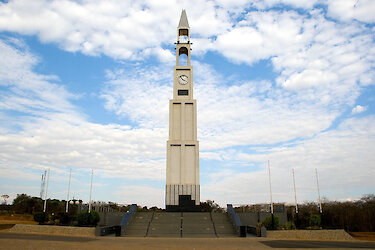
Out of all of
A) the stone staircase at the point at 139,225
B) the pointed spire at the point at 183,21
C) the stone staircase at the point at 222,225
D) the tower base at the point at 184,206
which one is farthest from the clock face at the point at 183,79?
the stone staircase at the point at 139,225

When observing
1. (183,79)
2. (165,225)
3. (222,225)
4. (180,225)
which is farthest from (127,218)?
(183,79)

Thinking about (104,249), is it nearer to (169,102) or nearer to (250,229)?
(250,229)

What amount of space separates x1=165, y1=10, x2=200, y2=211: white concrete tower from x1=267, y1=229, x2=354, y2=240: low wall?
14.6 meters

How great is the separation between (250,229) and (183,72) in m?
23.4

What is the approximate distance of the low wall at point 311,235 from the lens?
947 inches

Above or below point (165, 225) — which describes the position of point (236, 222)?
above

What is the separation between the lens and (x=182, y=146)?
3947cm

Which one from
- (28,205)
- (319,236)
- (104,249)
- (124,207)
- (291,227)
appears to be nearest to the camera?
(104,249)

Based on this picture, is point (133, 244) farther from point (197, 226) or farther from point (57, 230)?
point (197, 226)

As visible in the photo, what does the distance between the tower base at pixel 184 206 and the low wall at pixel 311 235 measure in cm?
1421

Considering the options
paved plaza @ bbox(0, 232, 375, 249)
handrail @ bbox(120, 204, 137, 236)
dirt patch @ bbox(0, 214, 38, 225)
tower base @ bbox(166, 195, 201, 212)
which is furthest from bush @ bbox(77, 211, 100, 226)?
tower base @ bbox(166, 195, 201, 212)

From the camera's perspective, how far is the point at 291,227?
26281 mm

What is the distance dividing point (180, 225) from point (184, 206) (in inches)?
343

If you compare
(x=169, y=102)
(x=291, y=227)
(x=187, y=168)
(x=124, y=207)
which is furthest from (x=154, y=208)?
(x=291, y=227)
